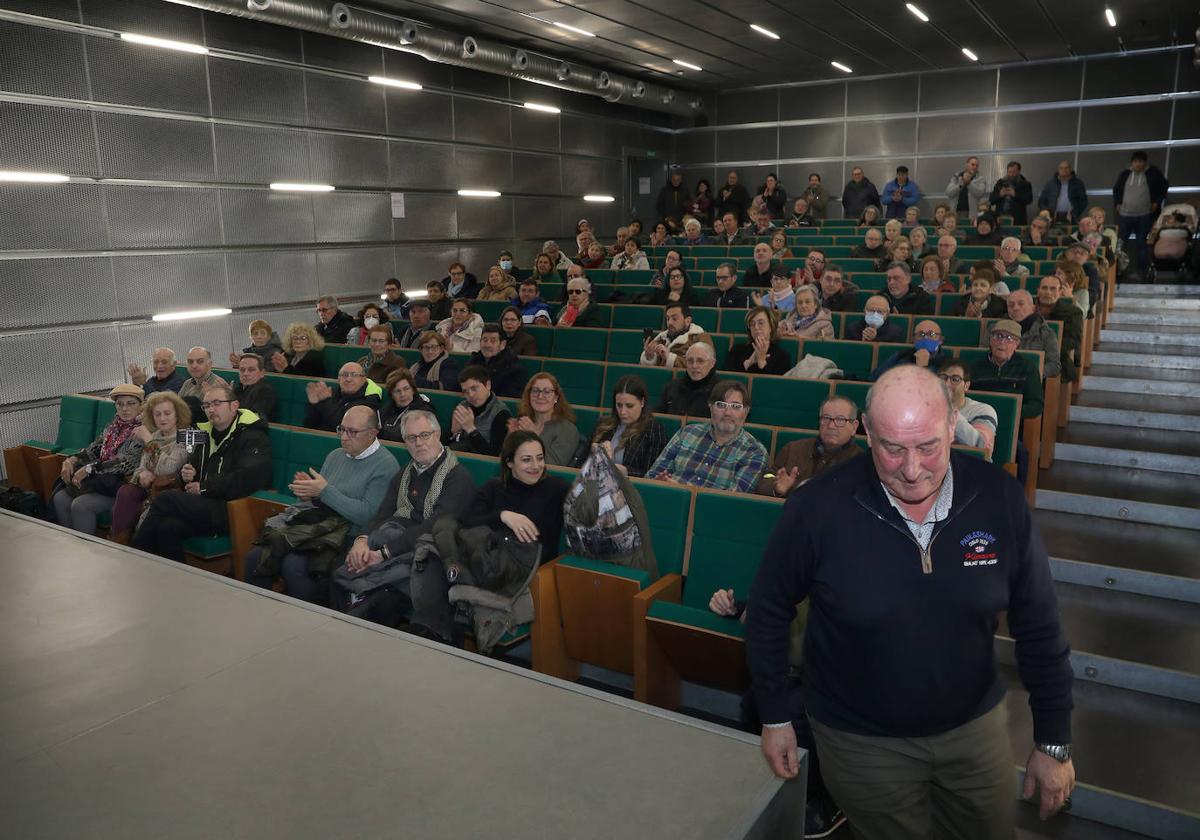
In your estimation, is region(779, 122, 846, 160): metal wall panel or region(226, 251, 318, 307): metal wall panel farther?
region(779, 122, 846, 160): metal wall panel

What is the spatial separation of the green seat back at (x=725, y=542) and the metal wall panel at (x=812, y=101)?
A: 40.9 ft

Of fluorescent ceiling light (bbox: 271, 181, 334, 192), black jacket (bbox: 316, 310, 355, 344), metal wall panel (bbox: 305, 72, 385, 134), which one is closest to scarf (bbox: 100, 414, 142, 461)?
black jacket (bbox: 316, 310, 355, 344)

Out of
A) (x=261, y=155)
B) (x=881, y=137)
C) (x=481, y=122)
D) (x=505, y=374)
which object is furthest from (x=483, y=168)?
(x=881, y=137)

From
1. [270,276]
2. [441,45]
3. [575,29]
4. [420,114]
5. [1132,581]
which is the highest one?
[575,29]

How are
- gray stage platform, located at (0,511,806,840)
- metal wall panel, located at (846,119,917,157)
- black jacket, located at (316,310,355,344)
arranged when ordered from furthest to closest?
metal wall panel, located at (846,119,917,157)
black jacket, located at (316,310,355,344)
gray stage platform, located at (0,511,806,840)

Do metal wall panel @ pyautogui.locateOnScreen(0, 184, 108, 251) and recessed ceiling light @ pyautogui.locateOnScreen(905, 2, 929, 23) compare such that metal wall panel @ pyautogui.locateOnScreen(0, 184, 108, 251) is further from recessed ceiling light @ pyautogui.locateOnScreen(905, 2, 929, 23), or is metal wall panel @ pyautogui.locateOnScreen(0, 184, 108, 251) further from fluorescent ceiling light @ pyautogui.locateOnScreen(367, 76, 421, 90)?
recessed ceiling light @ pyautogui.locateOnScreen(905, 2, 929, 23)

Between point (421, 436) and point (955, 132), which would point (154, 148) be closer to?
point (421, 436)

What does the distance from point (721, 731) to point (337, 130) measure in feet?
30.1

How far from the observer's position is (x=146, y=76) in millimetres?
7492

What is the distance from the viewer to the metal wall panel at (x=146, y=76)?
7160 mm

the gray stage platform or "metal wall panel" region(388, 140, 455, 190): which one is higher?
"metal wall panel" region(388, 140, 455, 190)

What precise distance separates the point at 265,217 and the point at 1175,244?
962 cm

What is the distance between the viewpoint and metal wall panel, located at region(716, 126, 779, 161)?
14695 mm

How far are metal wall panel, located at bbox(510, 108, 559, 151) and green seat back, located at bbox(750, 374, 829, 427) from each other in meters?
7.94
